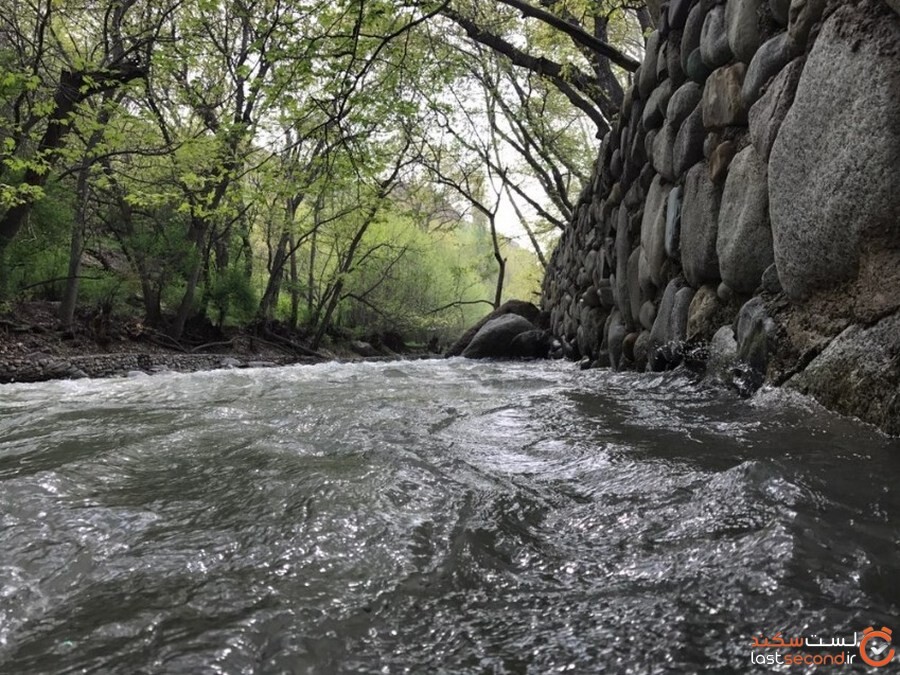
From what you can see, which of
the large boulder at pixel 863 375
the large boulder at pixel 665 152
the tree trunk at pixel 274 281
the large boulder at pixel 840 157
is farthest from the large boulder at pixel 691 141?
the tree trunk at pixel 274 281

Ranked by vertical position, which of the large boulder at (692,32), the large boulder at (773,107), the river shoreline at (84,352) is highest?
the large boulder at (692,32)

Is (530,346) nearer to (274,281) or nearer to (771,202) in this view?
(771,202)

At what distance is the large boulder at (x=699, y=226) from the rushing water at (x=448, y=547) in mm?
1146

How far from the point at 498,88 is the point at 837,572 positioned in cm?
1243

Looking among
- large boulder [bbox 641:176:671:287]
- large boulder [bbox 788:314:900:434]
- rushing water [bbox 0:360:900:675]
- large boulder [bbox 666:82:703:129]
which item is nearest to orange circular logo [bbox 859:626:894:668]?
rushing water [bbox 0:360:900:675]

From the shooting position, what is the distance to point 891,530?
98 centimetres

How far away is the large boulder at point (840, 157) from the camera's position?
166cm

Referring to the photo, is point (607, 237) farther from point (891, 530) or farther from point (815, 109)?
point (891, 530)

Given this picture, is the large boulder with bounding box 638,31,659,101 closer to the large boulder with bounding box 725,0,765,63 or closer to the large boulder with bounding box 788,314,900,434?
the large boulder with bounding box 725,0,765,63

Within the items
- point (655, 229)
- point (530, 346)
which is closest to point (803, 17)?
point (655, 229)

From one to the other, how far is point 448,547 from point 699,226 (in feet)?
8.57

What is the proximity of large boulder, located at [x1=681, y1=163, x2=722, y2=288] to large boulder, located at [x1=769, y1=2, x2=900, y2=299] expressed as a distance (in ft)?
2.16

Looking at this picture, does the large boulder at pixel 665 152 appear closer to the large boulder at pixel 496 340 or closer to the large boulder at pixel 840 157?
the large boulder at pixel 840 157

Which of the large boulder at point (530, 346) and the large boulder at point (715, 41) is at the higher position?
the large boulder at point (715, 41)
